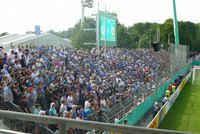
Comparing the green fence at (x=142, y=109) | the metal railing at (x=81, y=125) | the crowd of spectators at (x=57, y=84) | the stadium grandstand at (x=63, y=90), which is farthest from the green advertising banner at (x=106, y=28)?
the metal railing at (x=81, y=125)

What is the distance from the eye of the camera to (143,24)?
128 m

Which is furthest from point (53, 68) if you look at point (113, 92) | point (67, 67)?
point (113, 92)

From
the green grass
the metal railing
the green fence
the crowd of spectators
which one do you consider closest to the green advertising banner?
the crowd of spectators

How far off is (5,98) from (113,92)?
38.9ft

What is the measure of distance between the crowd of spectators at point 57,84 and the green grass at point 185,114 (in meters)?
2.90

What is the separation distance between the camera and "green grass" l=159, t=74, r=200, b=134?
66.6 ft

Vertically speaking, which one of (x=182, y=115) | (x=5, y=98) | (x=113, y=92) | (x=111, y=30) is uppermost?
(x=111, y=30)

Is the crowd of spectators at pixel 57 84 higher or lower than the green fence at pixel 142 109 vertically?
higher

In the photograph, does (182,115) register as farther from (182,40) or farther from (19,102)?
(182,40)

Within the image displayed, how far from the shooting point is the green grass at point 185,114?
2029 cm

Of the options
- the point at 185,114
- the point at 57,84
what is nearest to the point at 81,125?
the point at 57,84

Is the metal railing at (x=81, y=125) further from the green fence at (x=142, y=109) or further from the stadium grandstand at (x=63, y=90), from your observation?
the green fence at (x=142, y=109)

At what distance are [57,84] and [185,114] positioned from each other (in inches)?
484

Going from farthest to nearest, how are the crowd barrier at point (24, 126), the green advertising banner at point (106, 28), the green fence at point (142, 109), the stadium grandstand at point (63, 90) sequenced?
1. the green advertising banner at point (106, 28)
2. the green fence at point (142, 109)
3. the stadium grandstand at point (63, 90)
4. the crowd barrier at point (24, 126)
